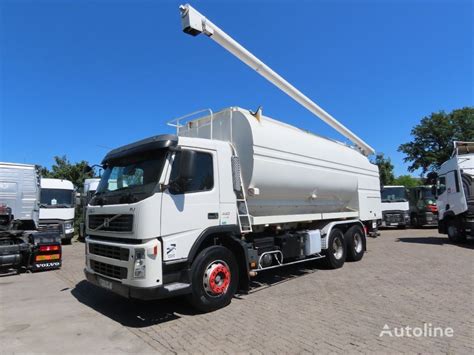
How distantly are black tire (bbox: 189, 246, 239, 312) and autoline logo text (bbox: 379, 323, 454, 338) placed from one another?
254 centimetres

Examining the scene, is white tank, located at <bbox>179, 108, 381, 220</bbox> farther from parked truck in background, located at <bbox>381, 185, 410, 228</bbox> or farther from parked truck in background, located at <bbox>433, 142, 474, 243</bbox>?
parked truck in background, located at <bbox>381, 185, 410, 228</bbox>

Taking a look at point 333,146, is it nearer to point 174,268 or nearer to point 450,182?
point 174,268

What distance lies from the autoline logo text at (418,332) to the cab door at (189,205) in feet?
10.1

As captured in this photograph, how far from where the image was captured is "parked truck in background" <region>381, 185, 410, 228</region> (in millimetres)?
22844

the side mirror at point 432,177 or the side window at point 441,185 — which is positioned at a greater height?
the side mirror at point 432,177

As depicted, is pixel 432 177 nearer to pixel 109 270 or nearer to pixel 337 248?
pixel 337 248

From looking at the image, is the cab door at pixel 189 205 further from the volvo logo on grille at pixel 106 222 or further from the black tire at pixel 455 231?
the black tire at pixel 455 231

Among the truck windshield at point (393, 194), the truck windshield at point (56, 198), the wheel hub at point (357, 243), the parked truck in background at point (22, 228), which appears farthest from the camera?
the truck windshield at point (393, 194)

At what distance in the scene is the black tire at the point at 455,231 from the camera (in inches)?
557

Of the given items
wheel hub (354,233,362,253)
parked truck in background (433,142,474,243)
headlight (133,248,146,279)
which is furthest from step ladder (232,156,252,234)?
parked truck in background (433,142,474,243)

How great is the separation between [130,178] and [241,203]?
2114 mm

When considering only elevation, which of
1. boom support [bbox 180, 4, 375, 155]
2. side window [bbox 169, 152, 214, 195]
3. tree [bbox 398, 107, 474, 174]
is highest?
tree [bbox 398, 107, 474, 174]

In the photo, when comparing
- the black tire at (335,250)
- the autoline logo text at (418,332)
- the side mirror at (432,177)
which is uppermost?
the side mirror at (432,177)

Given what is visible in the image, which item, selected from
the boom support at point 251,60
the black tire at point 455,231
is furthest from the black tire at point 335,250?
the black tire at point 455,231
